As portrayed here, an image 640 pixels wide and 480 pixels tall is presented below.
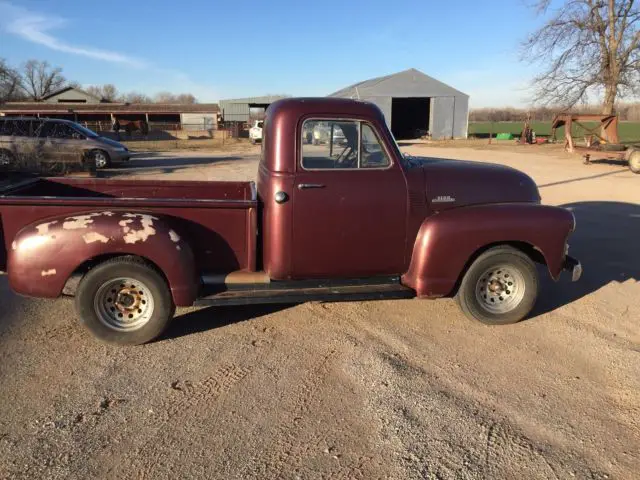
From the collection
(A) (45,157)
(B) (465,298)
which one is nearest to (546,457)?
(B) (465,298)

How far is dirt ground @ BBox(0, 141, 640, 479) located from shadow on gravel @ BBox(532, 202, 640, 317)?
33 cm

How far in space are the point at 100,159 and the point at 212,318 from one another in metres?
14.6

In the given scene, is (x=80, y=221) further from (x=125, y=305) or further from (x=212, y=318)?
(x=212, y=318)

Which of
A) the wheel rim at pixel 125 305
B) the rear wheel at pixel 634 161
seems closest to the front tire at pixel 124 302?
the wheel rim at pixel 125 305

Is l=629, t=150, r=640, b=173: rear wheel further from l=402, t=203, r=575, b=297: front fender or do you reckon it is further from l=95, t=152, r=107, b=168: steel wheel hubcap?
l=95, t=152, r=107, b=168: steel wheel hubcap

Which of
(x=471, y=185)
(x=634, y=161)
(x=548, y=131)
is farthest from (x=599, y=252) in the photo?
(x=548, y=131)

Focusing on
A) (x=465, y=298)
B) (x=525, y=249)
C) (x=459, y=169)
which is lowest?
(x=465, y=298)

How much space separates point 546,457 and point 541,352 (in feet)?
4.73

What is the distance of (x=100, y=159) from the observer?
17188 mm

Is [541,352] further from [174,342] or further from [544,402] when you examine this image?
[174,342]

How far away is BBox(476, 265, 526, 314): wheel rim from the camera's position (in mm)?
4535

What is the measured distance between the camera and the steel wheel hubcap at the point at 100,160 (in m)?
17.1

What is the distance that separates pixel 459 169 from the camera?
460cm

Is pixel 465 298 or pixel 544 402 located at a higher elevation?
pixel 465 298
